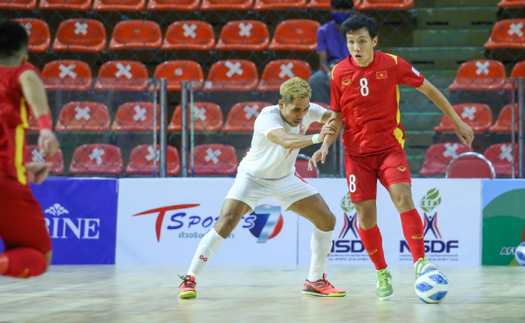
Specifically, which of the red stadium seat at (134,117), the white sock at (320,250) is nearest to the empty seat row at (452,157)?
the white sock at (320,250)

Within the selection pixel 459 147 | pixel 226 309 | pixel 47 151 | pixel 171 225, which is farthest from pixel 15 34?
pixel 459 147

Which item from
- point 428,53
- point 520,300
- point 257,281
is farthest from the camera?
point 428,53

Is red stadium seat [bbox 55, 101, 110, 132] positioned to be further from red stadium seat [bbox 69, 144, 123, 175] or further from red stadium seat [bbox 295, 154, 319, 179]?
red stadium seat [bbox 295, 154, 319, 179]


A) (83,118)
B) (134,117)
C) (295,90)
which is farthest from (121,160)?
(295,90)

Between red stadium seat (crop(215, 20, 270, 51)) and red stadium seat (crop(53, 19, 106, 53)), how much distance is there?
1966 mm

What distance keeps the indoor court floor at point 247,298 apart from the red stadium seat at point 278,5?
4.94m

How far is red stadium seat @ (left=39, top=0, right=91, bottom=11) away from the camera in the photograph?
10.3 metres

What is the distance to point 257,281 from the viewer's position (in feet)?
17.7

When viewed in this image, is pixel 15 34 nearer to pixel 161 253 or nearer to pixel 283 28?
pixel 161 253

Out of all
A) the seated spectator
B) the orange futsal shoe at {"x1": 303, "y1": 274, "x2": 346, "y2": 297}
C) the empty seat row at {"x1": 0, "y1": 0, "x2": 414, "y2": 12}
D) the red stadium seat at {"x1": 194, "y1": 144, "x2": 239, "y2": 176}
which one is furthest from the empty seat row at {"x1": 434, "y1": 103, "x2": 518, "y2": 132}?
the empty seat row at {"x1": 0, "y1": 0, "x2": 414, "y2": 12}

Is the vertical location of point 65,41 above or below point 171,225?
above

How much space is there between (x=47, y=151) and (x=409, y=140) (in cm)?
521

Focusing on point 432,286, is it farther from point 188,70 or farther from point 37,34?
point 37,34

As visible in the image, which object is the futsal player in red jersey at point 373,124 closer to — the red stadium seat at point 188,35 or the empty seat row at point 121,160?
the empty seat row at point 121,160
